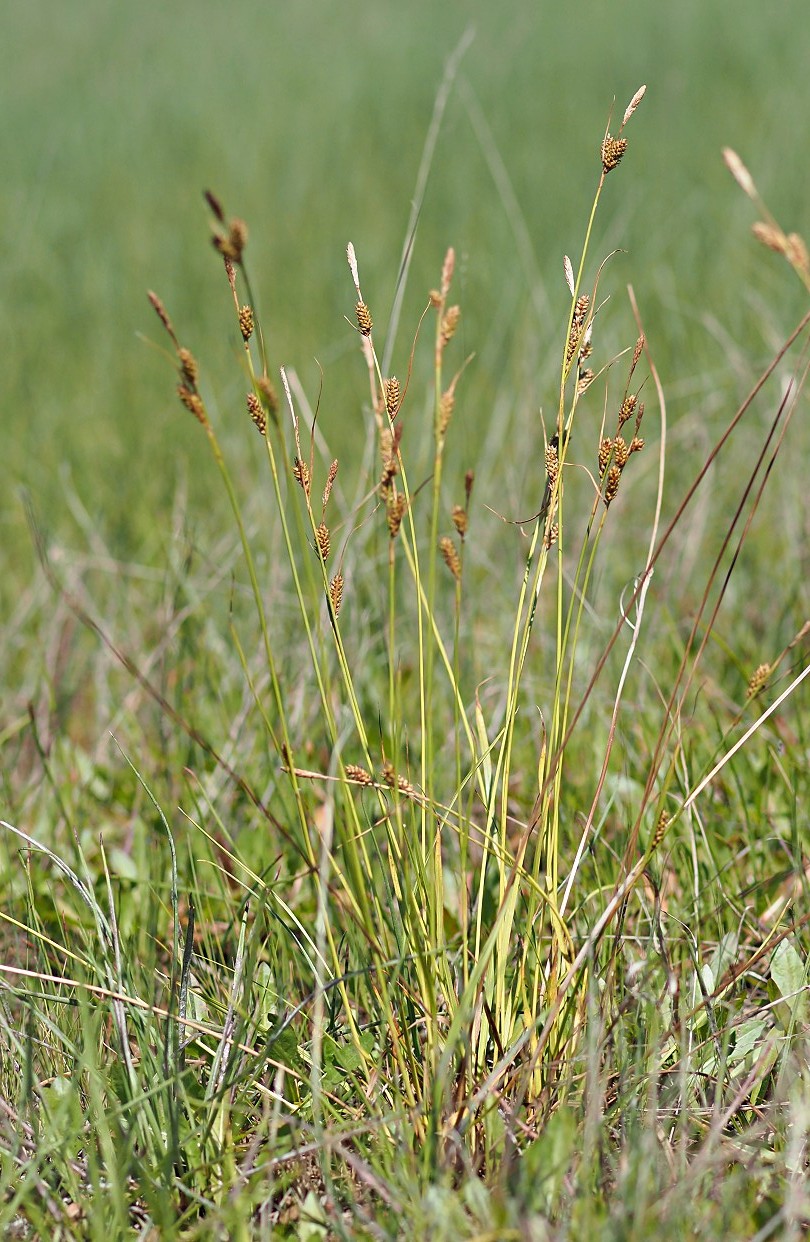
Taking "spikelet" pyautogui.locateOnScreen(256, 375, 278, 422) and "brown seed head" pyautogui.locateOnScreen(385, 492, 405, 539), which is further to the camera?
"brown seed head" pyautogui.locateOnScreen(385, 492, 405, 539)

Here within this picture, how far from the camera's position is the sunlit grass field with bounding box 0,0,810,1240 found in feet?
2.96

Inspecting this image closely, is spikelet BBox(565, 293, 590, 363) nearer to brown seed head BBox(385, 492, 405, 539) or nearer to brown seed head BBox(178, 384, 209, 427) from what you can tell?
brown seed head BBox(385, 492, 405, 539)

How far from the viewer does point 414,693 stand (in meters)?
1.78

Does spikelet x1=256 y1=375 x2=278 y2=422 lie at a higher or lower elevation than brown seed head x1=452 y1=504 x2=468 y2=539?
higher

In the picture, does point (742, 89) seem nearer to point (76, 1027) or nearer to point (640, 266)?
point (640, 266)

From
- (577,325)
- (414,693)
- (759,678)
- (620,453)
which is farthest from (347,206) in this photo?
(759,678)

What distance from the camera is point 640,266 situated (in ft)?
11.8

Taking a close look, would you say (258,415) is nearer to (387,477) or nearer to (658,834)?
(387,477)

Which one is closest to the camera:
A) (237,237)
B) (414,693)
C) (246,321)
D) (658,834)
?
(237,237)

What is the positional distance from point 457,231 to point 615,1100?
11.7ft

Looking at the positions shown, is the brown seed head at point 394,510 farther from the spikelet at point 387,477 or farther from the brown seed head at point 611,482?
the brown seed head at point 611,482

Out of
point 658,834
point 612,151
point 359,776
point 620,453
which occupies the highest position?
point 612,151

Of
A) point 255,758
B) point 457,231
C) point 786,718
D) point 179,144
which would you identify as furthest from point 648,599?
point 179,144

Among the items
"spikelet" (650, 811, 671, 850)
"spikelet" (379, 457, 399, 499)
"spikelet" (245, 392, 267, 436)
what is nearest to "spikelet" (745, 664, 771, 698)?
"spikelet" (650, 811, 671, 850)
